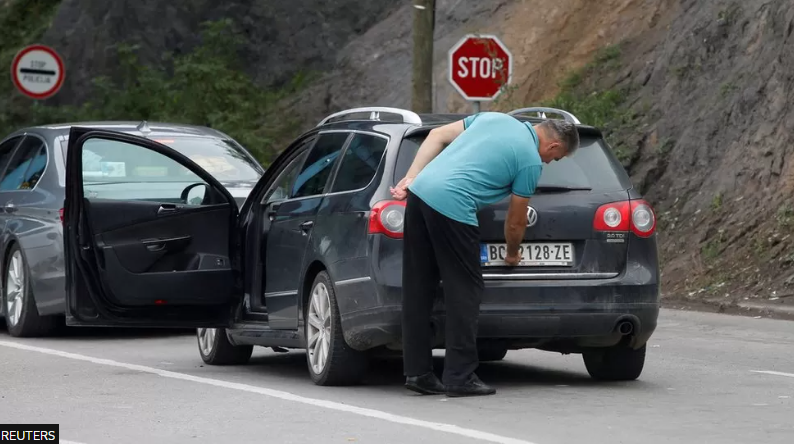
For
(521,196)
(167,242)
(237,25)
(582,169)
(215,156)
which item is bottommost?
(167,242)

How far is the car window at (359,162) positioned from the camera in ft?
29.8

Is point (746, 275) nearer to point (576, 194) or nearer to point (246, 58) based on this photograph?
point (576, 194)

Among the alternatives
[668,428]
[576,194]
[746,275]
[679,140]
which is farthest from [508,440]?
[679,140]

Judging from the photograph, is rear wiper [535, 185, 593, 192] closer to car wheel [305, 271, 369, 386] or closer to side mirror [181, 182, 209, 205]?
car wheel [305, 271, 369, 386]

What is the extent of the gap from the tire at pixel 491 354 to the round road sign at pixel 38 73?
13.0 meters

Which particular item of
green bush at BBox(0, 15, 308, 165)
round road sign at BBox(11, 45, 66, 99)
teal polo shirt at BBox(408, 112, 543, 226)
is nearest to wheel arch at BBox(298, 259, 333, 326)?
teal polo shirt at BBox(408, 112, 543, 226)

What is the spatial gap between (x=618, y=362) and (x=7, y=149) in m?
7.56

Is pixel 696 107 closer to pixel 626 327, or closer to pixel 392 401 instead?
pixel 626 327

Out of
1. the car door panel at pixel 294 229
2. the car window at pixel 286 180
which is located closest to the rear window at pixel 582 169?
the car door panel at pixel 294 229

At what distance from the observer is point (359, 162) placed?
9266 millimetres

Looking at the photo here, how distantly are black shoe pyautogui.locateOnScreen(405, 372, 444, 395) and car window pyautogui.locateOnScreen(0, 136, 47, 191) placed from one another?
233 inches

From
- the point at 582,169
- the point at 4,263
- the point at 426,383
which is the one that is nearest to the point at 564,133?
the point at 582,169

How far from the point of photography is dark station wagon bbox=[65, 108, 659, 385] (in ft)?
28.5

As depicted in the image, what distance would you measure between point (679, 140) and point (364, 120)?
9244 mm
